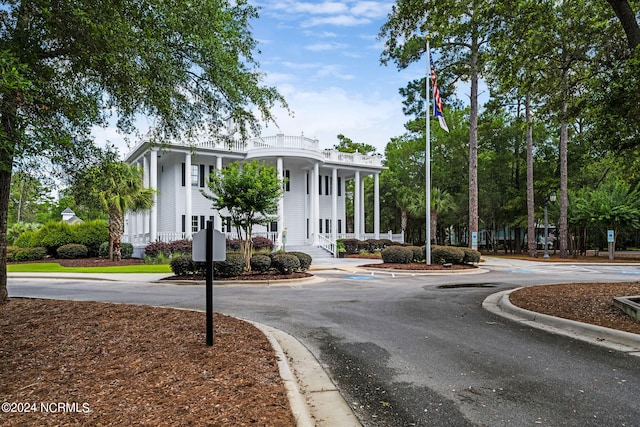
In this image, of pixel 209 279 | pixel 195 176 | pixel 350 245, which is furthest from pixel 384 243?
pixel 209 279

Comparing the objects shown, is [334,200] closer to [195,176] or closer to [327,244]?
[327,244]

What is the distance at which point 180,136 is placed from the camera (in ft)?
31.4

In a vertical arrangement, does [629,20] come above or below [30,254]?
above

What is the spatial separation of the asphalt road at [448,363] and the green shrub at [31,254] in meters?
22.5

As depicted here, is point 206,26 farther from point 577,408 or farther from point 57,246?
point 57,246

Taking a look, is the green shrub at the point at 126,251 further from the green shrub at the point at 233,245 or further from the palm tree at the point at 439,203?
the palm tree at the point at 439,203

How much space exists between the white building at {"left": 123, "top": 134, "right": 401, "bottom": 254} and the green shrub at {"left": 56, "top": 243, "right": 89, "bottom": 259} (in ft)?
11.6

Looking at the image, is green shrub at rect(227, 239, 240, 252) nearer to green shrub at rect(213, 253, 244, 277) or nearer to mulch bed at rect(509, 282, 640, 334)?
green shrub at rect(213, 253, 244, 277)

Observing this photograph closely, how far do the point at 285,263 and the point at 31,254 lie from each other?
21.3 m

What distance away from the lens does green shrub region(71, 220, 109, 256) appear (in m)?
31.3

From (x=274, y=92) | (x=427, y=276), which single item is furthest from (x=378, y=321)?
(x=427, y=276)

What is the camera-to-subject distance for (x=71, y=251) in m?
29.9

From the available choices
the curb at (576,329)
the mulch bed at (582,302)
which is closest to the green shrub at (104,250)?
the mulch bed at (582,302)

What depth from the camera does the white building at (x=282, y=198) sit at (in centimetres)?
2942
